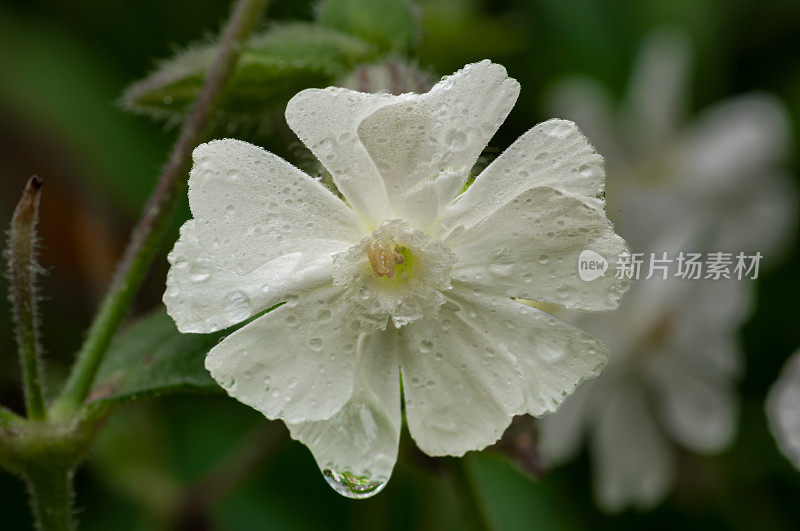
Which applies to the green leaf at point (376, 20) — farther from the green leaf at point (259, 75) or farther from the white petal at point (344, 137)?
the white petal at point (344, 137)

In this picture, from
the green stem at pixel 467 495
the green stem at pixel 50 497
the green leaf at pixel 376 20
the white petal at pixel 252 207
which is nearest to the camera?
the white petal at pixel 252 207

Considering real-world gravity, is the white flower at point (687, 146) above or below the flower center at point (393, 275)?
below

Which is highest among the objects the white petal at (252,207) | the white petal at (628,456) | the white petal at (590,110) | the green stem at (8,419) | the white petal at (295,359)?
the white petal at (252,207)

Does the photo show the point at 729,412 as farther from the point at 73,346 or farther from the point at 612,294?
the point at 73,346

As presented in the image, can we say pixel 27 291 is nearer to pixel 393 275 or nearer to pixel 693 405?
pixel 393 275

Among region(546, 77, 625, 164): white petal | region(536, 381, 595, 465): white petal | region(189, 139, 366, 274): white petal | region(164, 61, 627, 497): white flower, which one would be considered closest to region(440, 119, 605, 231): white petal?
region(164, 61, 627, 497): white flower

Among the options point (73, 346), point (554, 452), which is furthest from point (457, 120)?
point (73, 346)

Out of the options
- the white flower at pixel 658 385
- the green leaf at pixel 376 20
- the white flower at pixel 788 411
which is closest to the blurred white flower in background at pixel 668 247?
the white flower at pixel 658 385

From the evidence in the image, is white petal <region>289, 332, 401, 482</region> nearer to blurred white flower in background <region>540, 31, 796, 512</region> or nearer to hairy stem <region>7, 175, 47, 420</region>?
hairy stem <region>7, 175, 47, 420</region>

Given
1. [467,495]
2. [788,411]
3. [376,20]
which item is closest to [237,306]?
[467,495]
